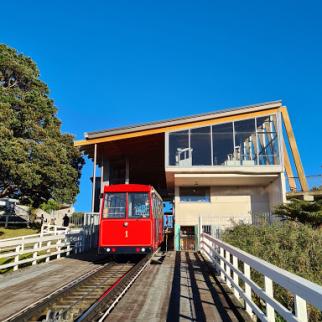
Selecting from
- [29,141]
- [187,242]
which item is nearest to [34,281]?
[187,242]

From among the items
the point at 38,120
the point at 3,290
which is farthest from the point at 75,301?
the point at 38,120

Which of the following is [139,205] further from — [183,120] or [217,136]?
[217,136]

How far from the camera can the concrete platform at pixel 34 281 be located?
24.2ft

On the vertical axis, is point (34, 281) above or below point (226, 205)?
below

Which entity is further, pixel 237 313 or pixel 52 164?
pixel 52 164

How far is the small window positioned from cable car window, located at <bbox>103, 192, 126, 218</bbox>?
10.6m

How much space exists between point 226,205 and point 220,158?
3991 millimetres

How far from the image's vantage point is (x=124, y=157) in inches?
1127

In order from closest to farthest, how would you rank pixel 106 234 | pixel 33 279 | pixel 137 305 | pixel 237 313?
pixel 237 313 → pixel 137 305 → pixel 33 279 → pixel 106 234

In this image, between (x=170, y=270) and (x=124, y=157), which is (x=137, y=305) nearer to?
(x=170, y=270)

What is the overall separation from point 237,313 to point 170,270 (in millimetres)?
5760

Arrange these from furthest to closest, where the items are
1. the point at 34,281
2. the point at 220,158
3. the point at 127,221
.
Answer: the point at 220,158 < the point at 127,221 < the point at 34,281

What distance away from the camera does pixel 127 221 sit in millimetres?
14516

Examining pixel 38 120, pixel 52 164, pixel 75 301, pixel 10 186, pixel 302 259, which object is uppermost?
pixel 38 120
